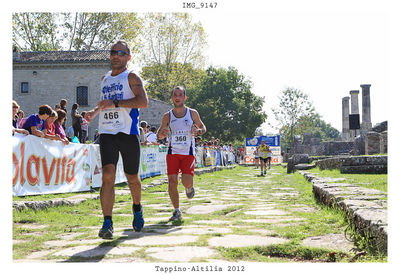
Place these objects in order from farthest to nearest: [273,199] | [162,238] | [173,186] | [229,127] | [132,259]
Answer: [229,127], [273,199], [173,186], [162,238], [132,259]

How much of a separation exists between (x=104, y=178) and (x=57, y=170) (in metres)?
4.31

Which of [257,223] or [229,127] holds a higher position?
[229,127]

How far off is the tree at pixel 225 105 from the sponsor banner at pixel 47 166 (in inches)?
1497

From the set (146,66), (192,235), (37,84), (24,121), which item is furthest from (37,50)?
(192,235)

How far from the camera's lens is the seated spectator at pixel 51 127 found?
7.93 meters

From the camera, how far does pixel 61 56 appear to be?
112 feet

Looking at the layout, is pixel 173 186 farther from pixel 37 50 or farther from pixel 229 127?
pixel 229 127

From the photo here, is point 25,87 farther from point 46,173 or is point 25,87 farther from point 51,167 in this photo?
point 46,173

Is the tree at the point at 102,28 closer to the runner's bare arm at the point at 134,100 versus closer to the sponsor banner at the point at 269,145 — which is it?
the sponsor banner at the point at 269,145

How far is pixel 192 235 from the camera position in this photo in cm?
413

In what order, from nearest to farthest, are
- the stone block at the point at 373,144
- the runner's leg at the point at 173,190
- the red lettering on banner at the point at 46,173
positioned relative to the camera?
the runner's leg at the point at 173,190 < the red lettering on banner at the point at 46,173 < the stone block at the point at 373,144

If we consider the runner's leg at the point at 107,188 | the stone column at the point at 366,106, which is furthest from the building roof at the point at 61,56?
the runner's leg at the point at 107,188

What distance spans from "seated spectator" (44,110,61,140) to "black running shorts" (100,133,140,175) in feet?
13.5

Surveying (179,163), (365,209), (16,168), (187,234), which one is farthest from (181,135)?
(16,168)
